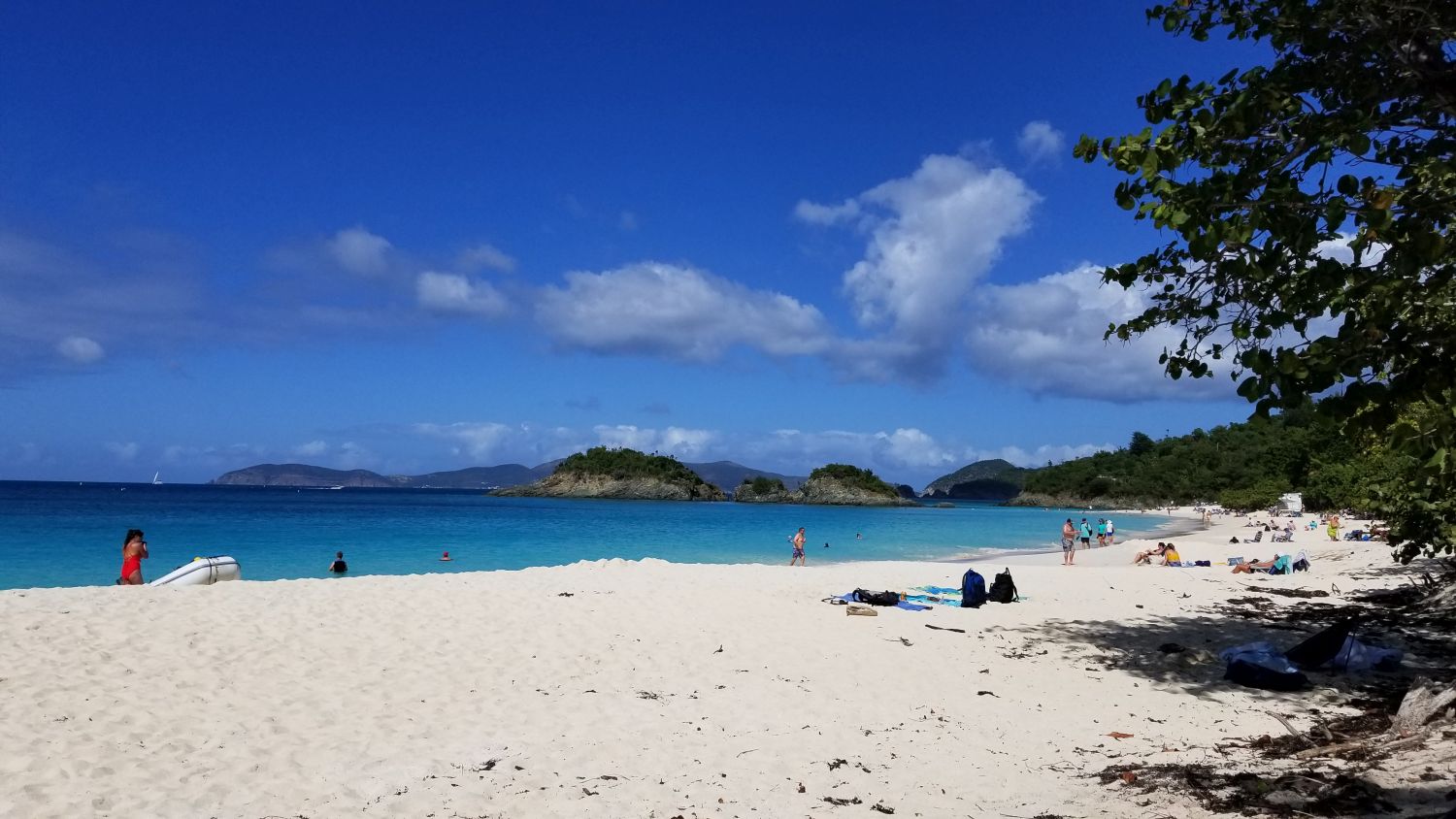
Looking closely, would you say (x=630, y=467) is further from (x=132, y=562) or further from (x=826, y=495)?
(x=132, y=562)

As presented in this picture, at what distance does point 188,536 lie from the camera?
41.2 meters

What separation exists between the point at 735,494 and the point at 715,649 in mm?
143536

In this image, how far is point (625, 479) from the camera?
462 feet

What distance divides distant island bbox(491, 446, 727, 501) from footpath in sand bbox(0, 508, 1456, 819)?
126 metres

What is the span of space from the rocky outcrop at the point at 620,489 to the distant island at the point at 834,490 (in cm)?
847

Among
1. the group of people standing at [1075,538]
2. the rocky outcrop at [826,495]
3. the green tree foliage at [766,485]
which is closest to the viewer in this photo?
the group of people standing at [1075,538]

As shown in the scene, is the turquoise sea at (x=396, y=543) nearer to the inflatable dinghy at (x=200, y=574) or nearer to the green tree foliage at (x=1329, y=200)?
the inflatable dinghy at (x=200, y=574)

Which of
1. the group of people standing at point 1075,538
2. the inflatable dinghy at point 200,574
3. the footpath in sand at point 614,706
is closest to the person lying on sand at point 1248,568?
the group of people standing at point 1075,538

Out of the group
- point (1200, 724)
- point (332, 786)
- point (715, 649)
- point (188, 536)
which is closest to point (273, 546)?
point (188, 536)

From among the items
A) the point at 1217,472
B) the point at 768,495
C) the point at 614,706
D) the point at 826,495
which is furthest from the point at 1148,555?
the point at 768,495

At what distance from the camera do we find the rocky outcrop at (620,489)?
5502 inches

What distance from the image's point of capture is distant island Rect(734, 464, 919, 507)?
134 meters

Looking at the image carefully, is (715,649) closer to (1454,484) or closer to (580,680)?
(580,680)

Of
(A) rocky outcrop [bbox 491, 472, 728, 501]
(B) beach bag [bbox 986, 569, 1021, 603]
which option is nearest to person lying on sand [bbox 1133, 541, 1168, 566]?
(B) beach bag [bbox 986, 569, 1021, 603]
